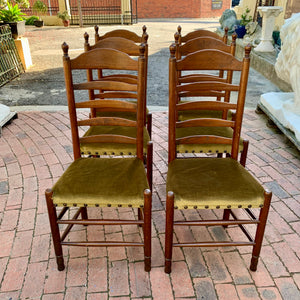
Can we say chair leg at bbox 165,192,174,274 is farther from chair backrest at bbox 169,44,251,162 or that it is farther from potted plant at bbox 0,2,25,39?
potted plant at bbox 0,2,25,39

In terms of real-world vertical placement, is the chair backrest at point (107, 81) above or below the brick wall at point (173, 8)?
above

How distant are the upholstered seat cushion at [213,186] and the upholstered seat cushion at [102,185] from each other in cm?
20

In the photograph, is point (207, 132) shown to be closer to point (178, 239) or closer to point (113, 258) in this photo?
point (178, 239)

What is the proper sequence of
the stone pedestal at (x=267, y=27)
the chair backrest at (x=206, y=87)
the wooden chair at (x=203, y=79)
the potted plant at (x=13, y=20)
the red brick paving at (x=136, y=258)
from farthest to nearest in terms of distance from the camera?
the stone pedestal at (x=267, y=27) < the potted plant at (x=13, y=20) < the wooden chair at (x=203, y=79) < the chair backrest at (x=206, y=87) < the red brick paving at (x=136, y=258)

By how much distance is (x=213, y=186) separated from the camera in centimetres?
175

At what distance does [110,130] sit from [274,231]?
140cm

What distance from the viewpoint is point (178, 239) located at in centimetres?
215

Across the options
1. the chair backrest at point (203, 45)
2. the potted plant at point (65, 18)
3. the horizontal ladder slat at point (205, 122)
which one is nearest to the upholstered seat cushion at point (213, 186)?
the horizontal ladder slat at point (205, 122)

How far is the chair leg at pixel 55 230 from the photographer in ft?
5.56

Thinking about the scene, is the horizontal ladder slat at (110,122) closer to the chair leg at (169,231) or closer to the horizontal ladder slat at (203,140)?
the horizontal ladder slat at (203,140)

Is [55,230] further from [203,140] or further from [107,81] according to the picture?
[203,140]

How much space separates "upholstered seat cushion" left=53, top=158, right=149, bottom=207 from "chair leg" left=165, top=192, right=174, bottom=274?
0.50 ft

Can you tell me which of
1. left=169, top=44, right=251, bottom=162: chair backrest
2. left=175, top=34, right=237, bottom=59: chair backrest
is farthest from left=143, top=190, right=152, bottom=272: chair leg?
left=175, top=34, right=237, bottom=59: chair backrest

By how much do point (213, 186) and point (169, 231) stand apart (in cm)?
36
